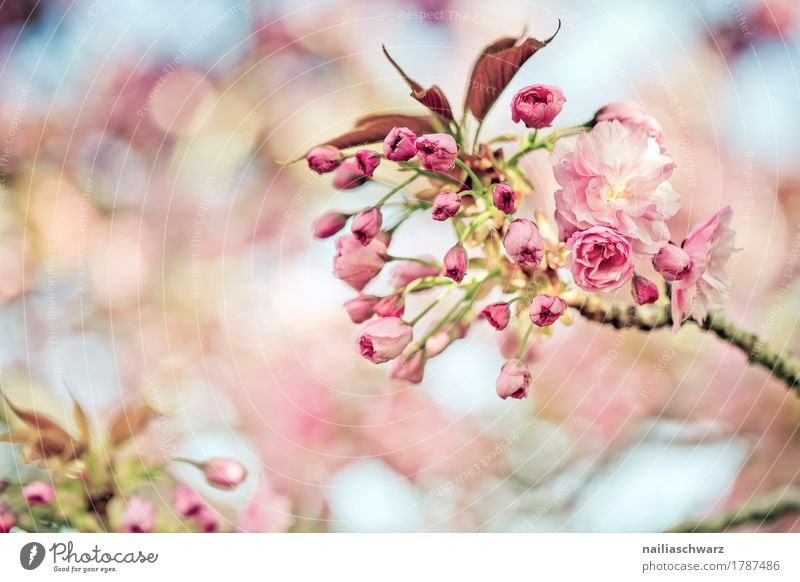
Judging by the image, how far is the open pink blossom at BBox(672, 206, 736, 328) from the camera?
30.4 inches

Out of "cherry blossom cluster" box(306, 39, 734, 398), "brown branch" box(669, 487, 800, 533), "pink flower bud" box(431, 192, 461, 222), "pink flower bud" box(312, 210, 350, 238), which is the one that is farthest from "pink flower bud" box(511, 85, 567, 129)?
"brown branch" box(669, 487, 800, 533)

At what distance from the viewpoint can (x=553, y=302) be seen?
73 centimetres

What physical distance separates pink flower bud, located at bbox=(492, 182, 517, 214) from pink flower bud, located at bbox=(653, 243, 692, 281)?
6.3 inches

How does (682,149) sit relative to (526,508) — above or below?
above

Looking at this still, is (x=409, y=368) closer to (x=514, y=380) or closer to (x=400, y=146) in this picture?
(x=514, y=380)

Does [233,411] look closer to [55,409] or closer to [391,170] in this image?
[55,409]

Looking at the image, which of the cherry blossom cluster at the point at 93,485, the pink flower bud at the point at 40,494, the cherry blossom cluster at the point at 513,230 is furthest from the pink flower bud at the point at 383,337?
the pink flower bud at the point at 40,494

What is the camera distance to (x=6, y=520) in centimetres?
80

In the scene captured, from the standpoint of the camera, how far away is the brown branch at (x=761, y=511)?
0.82m

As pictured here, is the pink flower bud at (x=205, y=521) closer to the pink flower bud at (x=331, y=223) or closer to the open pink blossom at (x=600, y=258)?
the pink flower bud at (x=331, y=223)

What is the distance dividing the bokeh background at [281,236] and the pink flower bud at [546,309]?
0.22 feet

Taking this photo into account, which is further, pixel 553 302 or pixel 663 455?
pixel 663 455
